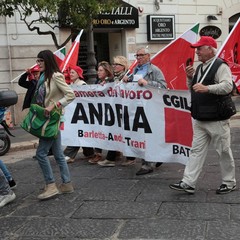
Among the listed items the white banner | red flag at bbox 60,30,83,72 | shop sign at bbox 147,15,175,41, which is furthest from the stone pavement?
shop sign at bbox 147,15,175,41

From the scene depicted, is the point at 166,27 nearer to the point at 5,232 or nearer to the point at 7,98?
the point at 7,98

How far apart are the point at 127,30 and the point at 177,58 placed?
914cm

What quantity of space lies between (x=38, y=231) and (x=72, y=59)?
4.26 metres

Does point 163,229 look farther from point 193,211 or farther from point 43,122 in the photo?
point 43,122

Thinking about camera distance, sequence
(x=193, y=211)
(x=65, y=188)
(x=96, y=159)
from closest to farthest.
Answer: (x=193, y=211) → (x=65, y=188) → (x=96, y=159)

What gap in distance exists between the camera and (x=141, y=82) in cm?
639

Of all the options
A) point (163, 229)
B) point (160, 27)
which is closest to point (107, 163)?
point (163, 229)

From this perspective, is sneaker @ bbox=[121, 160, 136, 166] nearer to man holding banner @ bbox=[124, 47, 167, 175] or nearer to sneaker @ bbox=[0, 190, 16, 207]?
man holding banner @ bbox=[124, 47, 167, 175]

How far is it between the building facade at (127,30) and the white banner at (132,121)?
6.18 meters

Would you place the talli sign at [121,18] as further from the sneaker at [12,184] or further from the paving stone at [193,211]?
the paving stone at [193,211]

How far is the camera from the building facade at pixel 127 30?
13.4 metres

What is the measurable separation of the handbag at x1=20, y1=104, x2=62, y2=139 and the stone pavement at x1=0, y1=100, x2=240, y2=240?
2.64ft

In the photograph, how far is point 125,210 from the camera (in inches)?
194

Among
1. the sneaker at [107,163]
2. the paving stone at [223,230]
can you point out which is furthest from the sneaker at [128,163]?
the paving stone at [223,230]
